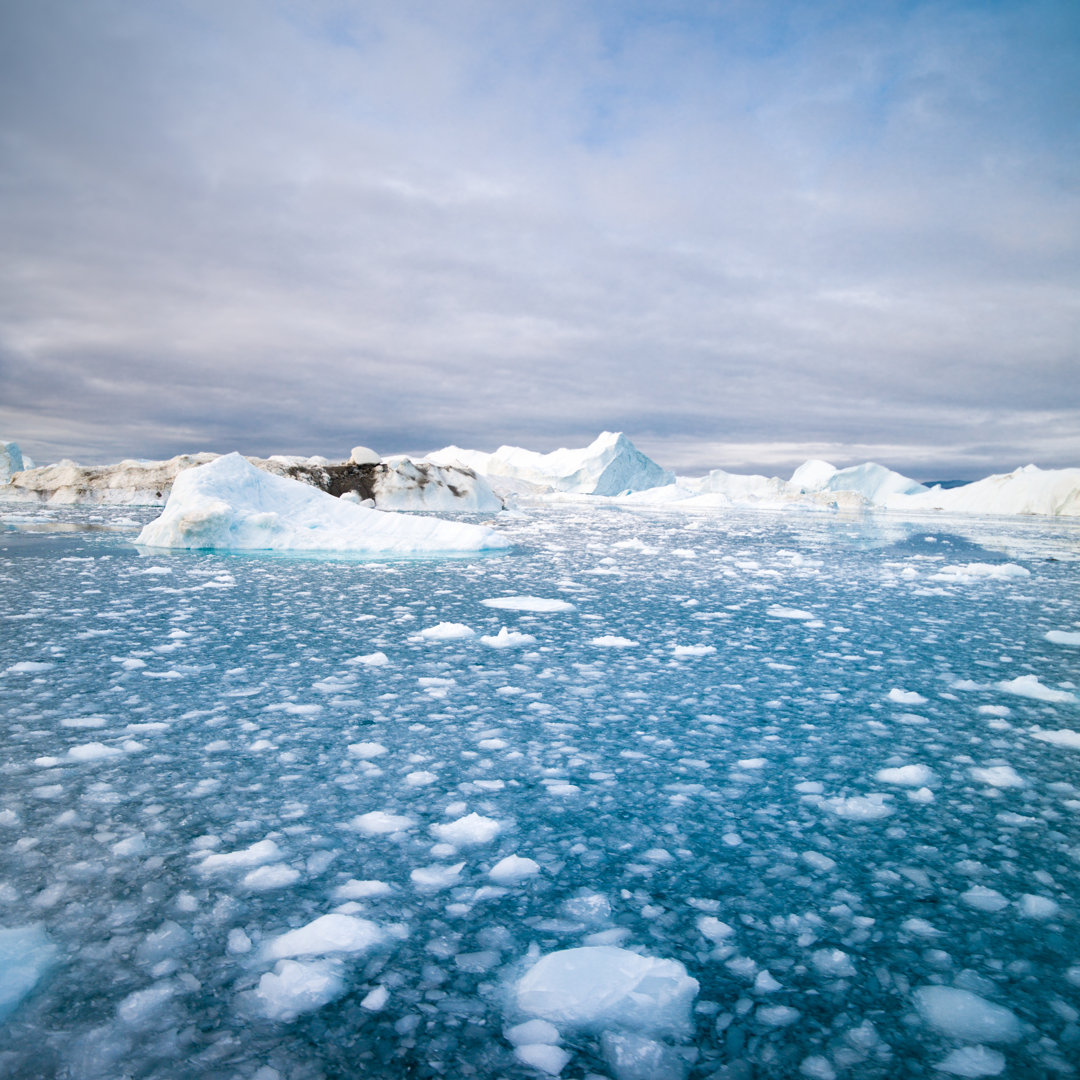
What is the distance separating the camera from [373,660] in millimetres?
4375

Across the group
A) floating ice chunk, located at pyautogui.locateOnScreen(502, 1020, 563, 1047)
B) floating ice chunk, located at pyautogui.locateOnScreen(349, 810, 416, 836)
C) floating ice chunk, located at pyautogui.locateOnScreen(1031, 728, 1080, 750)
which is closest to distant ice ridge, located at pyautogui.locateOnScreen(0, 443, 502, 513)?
floating ice chunk, located at pyautogui.locateOnScreen(1031, 728, 1080, 750)

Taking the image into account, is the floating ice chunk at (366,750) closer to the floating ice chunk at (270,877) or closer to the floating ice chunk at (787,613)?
the floating ice chunk at (270,877)

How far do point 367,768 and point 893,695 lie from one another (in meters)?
2.93

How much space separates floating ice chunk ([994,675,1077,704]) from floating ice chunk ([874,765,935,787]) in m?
1.63

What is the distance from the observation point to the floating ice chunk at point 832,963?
1.58 m

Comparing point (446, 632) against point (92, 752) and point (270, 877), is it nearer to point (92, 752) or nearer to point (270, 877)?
point (92, 752)

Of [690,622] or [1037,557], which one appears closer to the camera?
[690,622]

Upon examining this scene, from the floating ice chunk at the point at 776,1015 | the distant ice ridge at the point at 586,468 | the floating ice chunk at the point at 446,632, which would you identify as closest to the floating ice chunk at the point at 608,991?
the floating ice chunk at the point at 776,1015

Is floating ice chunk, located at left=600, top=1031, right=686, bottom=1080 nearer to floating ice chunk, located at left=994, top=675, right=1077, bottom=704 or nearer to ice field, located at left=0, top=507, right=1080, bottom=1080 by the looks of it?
ice field, located at left=0, top=507, right=1080, bottom=1080

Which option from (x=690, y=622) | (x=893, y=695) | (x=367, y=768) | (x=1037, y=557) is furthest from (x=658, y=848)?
(x=1037, y=557)

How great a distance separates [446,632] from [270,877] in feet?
11.0

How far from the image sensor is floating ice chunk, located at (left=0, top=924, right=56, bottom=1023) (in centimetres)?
143

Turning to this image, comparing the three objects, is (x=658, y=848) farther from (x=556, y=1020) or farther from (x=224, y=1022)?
(x=224, y=1022)

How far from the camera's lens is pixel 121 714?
3.19m
